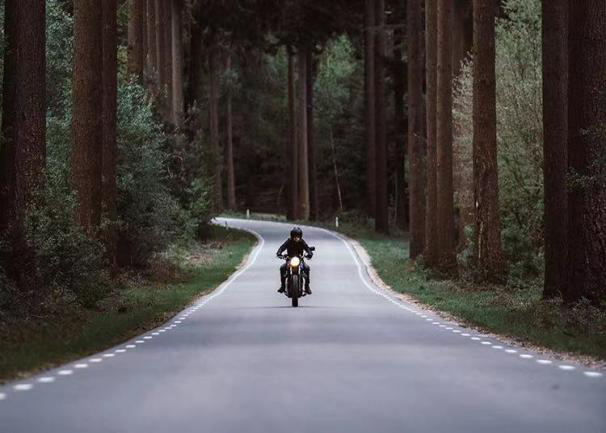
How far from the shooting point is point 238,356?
14.6 m

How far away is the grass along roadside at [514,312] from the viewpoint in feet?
54.5

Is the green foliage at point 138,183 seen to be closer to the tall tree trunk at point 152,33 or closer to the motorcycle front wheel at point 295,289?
the motorcycle front wheel at point 295,289

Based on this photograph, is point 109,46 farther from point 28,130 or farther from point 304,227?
point 304,227

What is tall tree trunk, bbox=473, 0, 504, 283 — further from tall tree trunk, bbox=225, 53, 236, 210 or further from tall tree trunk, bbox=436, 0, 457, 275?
tall tree trunk, bbox=225, 53, 236, 210

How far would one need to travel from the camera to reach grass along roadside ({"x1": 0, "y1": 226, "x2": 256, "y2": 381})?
13969mm

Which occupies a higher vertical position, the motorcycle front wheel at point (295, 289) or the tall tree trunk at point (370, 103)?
the tall tree trunk at point (370, 103)

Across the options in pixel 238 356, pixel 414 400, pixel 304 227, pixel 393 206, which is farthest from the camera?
pixel 393 206

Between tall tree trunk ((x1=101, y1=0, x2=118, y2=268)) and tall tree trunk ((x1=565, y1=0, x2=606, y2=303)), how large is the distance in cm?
1443

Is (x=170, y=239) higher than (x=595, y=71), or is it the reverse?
(x=595, y=71)

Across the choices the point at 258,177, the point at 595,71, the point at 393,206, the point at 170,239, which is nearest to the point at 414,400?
the point at 595,71

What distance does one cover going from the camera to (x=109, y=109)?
3133cm

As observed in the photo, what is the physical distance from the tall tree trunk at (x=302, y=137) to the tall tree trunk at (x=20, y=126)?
Result: 2266 inches

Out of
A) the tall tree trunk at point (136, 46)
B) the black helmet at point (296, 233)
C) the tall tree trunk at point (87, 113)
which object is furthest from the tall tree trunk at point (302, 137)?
the black helmet at point (296, 233)

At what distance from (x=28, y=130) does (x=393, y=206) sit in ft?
256
